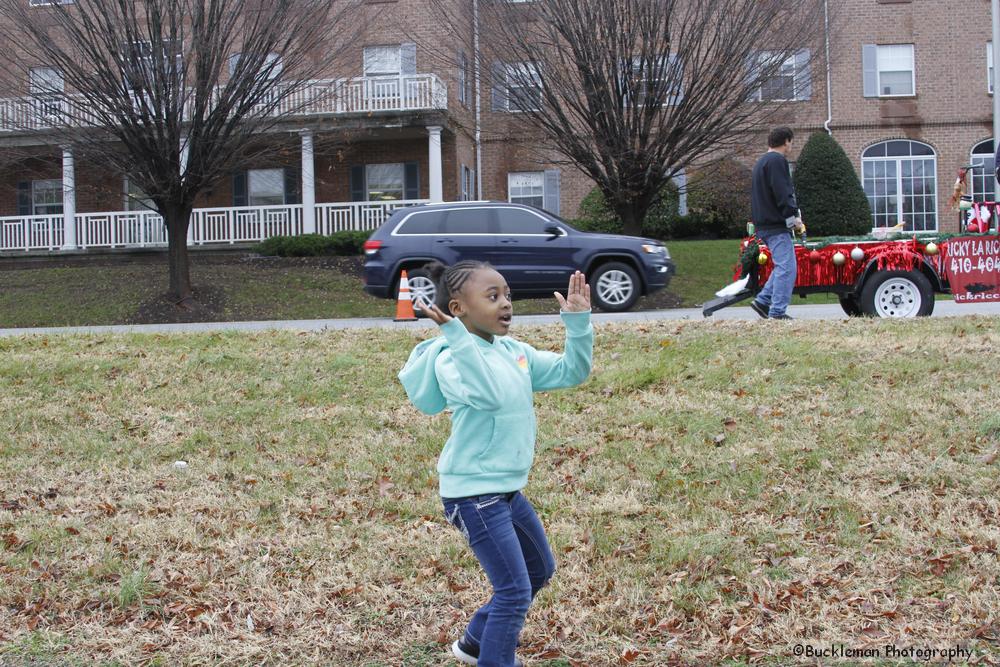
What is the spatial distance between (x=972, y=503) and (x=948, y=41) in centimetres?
2582

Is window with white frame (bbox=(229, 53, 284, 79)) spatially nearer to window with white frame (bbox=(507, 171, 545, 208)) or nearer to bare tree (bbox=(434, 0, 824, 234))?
bare tree (bbox=(434, 0, 824, 234))

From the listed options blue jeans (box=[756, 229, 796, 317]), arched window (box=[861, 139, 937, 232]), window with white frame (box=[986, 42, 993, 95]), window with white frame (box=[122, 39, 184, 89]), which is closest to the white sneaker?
blue jeans (box=[756, 229, 796, 317])

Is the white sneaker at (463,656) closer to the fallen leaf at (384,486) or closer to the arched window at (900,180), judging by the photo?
the fallen leaf at (384,486)

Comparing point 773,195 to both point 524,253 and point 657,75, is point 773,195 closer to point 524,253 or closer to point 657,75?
point 524,253

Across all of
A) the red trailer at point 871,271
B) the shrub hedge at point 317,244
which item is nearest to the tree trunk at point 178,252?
the shrub hedge at point 317,244

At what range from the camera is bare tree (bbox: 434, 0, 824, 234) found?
17.5m

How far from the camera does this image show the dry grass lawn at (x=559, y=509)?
175 inches

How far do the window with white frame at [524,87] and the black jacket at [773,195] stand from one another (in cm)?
910

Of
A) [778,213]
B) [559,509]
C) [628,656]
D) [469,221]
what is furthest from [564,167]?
[628,656]

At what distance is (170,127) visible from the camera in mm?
17547

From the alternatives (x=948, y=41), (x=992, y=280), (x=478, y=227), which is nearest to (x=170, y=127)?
(x=478, y=227)

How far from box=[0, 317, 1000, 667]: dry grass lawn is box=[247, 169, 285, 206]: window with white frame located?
64.9 feet

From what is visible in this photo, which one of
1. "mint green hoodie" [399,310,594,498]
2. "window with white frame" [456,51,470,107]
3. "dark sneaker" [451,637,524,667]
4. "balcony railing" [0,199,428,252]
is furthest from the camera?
"balcony railing" [0,199,428,252]

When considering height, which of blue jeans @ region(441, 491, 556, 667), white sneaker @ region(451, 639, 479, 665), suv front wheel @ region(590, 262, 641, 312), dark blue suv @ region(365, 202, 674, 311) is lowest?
white sneaker @ region(451, 639, 479, 665)
